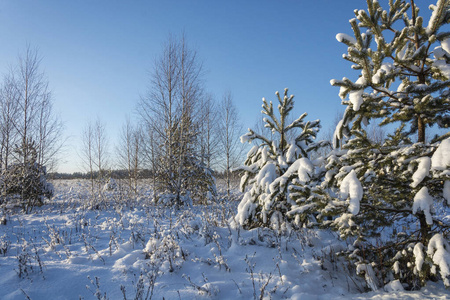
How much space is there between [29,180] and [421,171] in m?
12.4

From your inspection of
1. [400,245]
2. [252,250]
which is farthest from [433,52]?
[252,250]

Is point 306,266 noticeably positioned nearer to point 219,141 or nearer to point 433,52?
point 433,52

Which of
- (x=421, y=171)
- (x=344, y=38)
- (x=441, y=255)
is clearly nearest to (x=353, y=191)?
(x=421, y=171)

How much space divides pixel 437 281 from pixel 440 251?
0.98 m

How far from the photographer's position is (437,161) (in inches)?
75.8

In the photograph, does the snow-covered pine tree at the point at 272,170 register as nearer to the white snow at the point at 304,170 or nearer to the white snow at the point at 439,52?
the white snow at the point at 304,170

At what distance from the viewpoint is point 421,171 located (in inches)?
82.9

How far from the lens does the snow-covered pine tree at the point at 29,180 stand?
9086 millimetres

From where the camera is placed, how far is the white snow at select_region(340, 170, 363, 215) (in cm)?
215

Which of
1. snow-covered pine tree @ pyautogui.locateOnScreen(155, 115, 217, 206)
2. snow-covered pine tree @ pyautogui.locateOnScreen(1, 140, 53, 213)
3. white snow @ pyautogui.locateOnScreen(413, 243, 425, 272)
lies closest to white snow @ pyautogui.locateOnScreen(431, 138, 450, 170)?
white snow @ pyautogui.locateOnScreen(413, 243, 425, 272)

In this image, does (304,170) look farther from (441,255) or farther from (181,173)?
(181,173)

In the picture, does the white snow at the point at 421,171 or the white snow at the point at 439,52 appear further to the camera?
the white snow at the point at 439,52

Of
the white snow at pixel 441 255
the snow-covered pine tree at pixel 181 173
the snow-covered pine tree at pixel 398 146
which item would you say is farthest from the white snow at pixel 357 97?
the snow-covered pine tree at pixel 181 173

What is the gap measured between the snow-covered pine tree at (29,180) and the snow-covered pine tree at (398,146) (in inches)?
421
